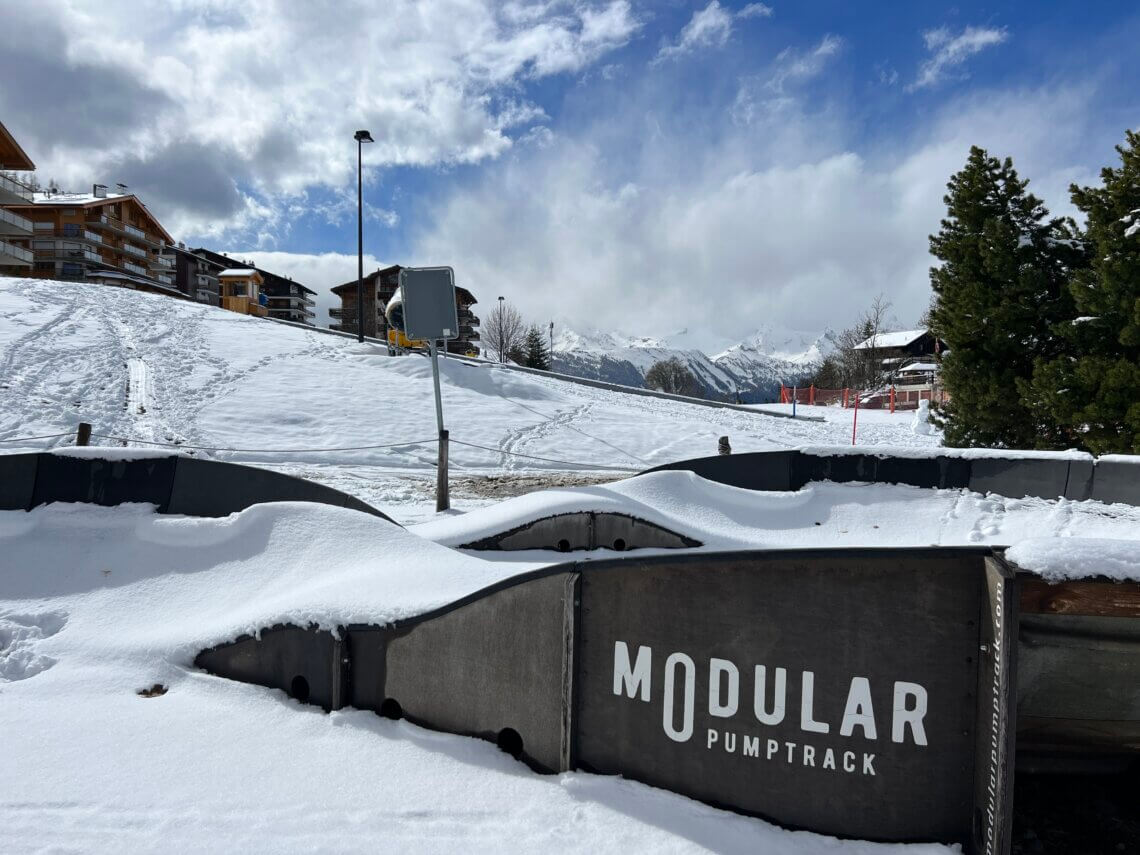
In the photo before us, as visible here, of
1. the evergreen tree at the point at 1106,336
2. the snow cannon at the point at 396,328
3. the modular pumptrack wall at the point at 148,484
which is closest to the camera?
the modular pumptrack wall at the point at 148,484

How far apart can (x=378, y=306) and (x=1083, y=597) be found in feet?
265

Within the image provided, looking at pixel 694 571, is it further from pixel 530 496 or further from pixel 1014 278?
pixel 1014 278

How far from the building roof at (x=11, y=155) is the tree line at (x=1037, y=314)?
53023mm

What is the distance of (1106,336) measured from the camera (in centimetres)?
1148

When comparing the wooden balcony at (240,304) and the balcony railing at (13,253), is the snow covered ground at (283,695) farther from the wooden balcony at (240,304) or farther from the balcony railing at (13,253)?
the wooden balcony at (240,304)

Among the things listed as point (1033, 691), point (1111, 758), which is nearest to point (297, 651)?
point (1033, 691)

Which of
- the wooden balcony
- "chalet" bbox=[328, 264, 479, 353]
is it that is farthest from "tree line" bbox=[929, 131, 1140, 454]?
the wooden balcony

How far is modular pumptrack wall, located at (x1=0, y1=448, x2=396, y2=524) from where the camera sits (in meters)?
5.77

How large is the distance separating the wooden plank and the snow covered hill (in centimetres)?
876

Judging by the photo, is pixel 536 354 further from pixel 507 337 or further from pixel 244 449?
pixel 244 449

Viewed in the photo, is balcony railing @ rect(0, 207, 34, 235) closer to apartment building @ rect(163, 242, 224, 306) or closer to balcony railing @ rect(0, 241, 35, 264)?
balcony railing @ rect(0, 241, 35, 264)

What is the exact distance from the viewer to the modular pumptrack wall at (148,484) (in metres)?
5.77

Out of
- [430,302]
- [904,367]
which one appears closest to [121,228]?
[430,302]

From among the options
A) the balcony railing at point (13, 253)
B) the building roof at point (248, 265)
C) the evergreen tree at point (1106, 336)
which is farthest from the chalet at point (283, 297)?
the evergreen tree at point (1106, 336)
